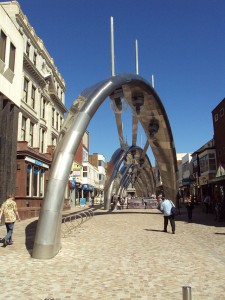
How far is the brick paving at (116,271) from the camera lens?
5645 millimetres

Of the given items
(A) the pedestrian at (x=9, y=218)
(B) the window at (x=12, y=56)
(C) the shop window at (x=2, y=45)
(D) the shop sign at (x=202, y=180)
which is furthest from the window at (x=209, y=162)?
(A) the pedestrian at (x=9, y=218)

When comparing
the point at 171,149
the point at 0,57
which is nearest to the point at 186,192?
the point at 171,149

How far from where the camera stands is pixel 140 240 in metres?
12.0

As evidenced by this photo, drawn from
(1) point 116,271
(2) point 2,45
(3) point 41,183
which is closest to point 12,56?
(2) point 2,45

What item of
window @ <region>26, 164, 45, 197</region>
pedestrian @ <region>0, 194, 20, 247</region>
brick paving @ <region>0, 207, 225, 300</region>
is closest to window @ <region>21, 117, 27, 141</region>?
window @ <region>26, 164, 45, 197</region>

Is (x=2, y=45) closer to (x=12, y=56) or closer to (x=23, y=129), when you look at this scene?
(x=12, y=56)

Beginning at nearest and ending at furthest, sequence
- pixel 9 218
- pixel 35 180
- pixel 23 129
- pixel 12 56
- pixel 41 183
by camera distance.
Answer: pixel 9 218, pixel 12 56, pixel 35 180, pixel 23 129, pixel 41 183

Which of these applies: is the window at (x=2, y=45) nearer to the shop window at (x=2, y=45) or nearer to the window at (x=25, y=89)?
the shop window at (x=2, y=45)

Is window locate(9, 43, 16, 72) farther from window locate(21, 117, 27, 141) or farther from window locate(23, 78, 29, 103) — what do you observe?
window locate(21, 117, 27, 141)

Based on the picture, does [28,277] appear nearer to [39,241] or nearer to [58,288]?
[58,288]

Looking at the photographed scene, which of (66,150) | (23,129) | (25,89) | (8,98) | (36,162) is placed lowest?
(66,150)

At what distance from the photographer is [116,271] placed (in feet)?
23.6

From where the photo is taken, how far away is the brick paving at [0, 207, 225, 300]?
18.5ft

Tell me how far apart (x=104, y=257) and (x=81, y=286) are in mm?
2861
